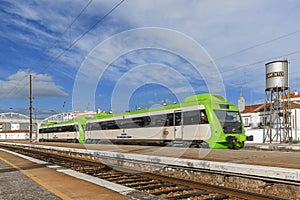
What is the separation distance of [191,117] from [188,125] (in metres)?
0.57

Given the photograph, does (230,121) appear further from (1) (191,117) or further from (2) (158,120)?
(2) (158,120)

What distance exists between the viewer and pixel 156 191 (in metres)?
7.18

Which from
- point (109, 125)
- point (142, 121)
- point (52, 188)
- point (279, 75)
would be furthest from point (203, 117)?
point (279, 75)

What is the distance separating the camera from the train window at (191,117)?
18009 mm

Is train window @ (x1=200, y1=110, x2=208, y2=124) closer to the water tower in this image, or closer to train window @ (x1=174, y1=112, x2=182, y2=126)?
train window @ (x1=174, y1=112, x2=182, y2=126)

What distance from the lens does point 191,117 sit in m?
18.4

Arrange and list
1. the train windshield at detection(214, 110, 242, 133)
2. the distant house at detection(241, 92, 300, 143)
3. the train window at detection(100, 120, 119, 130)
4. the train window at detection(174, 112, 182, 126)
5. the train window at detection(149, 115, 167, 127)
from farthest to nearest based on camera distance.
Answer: the distant house at detection(241, 92, 300, 143)
the train window at detection(100, 120, 119, 130)
the train window at detection(149, 115, 167, 127)
the train window at detection(174, 112, 182, 126)
the train windshield at detection(214, 110, 242, 133)

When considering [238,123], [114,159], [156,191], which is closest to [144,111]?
[238,123]

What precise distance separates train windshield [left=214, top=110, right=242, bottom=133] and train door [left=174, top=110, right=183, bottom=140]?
8.55 feet

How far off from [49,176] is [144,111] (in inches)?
579

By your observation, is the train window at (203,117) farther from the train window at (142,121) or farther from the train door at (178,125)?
the train window at (142,121)

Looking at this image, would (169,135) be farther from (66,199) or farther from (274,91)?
(274,91)

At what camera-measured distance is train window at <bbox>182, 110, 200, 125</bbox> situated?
1801 cm

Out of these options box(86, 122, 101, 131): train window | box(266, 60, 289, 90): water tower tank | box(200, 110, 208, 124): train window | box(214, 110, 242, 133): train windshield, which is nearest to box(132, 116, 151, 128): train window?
box(200, 110, 208, 124): train window
